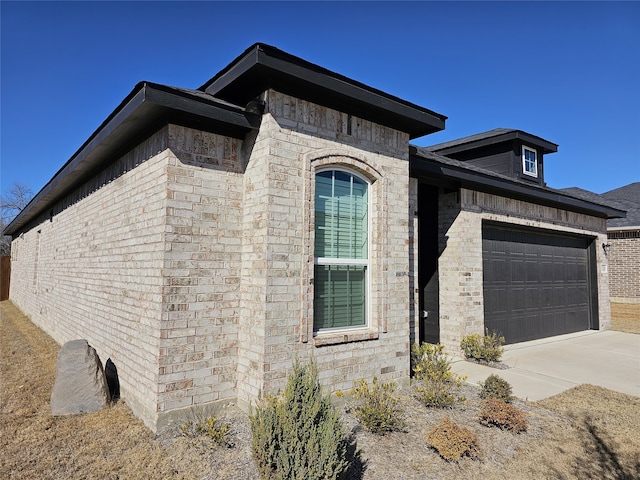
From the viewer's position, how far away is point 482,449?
3.88m

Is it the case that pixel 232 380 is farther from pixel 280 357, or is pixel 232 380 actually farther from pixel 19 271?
pixel 19 271

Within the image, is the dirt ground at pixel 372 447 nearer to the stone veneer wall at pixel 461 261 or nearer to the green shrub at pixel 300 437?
the green shrub at pixel 300 437

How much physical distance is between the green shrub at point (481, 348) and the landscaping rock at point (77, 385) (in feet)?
19.7

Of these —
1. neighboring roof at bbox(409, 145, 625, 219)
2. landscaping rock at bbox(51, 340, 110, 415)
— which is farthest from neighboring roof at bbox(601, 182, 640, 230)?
landscaping rock at bbox(51, 340, 110, 415)

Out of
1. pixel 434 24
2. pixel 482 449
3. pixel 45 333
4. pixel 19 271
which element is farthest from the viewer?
pixel 19 271

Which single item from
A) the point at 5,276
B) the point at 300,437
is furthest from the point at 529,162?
the point at 5,276

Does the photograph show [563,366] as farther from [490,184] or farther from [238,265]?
[238,265]

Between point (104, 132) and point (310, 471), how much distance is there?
16.0ft

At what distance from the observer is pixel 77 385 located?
4.82 m

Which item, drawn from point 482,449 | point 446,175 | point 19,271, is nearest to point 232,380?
point 482,449

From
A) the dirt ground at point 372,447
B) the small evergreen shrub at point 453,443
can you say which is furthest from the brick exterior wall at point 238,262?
the small evergreen shrub at point 453,443

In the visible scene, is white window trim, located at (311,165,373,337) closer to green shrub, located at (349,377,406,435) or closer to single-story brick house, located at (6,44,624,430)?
single-story brick house, located at (6,44,624,430)

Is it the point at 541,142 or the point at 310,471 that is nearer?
the point at 310,471

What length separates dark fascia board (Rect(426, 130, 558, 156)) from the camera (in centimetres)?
1082
